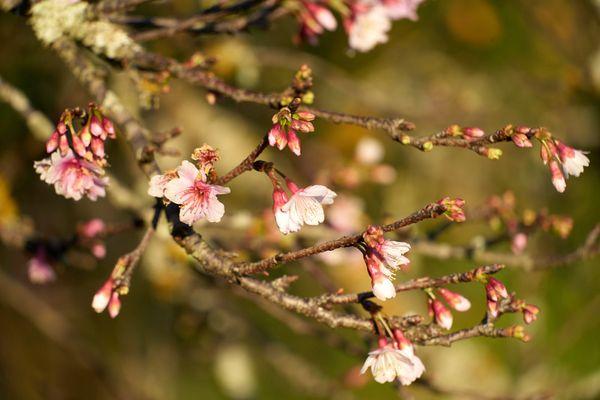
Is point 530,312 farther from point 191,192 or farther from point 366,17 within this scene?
point 366,17

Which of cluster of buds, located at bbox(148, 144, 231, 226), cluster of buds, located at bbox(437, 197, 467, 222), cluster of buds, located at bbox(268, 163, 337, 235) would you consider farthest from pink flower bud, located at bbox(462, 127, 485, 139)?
cluster of buds, located at bbox(148, 144, 231, 226)

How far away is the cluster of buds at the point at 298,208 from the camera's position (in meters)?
1.40

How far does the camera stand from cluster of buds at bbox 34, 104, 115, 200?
1.40 meters

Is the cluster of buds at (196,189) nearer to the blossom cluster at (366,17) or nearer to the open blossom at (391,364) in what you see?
the open blossom at (391,364)

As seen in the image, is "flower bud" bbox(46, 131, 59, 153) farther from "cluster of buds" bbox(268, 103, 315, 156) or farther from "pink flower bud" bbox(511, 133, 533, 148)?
"pink flower bud" bbox(511, 133, 533, 148)

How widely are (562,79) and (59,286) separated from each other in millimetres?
4842

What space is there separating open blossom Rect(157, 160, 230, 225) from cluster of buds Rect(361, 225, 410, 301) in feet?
1.14

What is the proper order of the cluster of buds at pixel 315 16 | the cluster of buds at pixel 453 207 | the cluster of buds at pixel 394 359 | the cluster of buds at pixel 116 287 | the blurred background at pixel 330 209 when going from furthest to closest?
1. the blurred background at pixel 330 209
2. the cluster of buds at pixel 315 16
3. the cluster of buds at pixel 116 287
4. the cluster of buds at pixel 394 359
5. the cluster of buds at pixel 453 207

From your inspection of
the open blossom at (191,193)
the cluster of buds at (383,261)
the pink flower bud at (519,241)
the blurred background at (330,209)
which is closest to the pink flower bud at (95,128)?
the open blossom at (191,193)

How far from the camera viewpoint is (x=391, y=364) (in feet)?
4.54

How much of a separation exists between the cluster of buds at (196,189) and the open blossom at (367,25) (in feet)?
3.26

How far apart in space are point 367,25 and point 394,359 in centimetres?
124

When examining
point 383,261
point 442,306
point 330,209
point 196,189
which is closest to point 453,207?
point 383,261

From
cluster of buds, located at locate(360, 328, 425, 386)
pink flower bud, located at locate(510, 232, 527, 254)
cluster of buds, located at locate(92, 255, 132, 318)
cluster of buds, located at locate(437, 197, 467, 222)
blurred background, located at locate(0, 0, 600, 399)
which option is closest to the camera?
cluster of buds, located at locate(437, 197, 467, 222)
